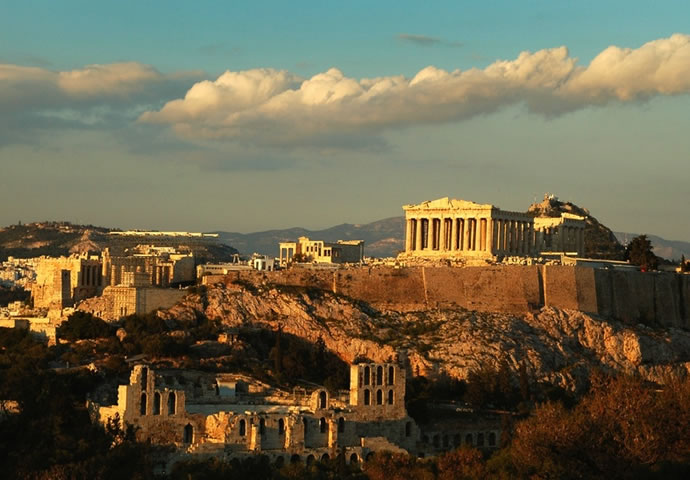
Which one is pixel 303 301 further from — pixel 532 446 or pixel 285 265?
pixel 532 446

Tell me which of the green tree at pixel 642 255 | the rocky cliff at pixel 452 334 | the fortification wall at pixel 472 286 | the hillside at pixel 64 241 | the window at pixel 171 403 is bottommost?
the window at pixel 171 403

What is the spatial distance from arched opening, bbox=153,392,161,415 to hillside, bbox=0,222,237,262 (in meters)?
52.8

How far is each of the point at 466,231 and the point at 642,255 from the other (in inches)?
589

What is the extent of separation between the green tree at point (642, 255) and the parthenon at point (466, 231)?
16.0 feet

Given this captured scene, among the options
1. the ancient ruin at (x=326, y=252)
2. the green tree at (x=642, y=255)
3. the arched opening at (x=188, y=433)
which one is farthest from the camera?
the green tree at (x=642, y=255)

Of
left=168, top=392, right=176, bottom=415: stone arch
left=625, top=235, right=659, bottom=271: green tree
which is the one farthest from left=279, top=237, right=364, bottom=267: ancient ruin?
left=168, top=392, right=176, bottom=415: stone arch

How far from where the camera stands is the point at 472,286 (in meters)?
98.4

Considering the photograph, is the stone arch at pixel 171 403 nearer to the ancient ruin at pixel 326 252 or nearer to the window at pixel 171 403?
the window at pixel 171 403

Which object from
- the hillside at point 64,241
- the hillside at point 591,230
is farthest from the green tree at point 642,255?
the hillside at point 64,241

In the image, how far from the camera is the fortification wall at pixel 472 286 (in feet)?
318

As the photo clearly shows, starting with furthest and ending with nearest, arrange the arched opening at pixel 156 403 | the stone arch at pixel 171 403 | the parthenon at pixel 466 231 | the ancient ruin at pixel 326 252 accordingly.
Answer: the ancient ruin at pixel 326 252 < the parthenon at pixel 466 231 < the stone arch at pixel 171 403 < the arched opening at pixel 156 403

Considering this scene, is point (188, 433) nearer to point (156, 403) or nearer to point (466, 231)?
point (156, 403)

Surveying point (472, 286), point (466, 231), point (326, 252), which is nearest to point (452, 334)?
point (472, 286)

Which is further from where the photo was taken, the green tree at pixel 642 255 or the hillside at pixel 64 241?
the hillside at pixel 64 241
